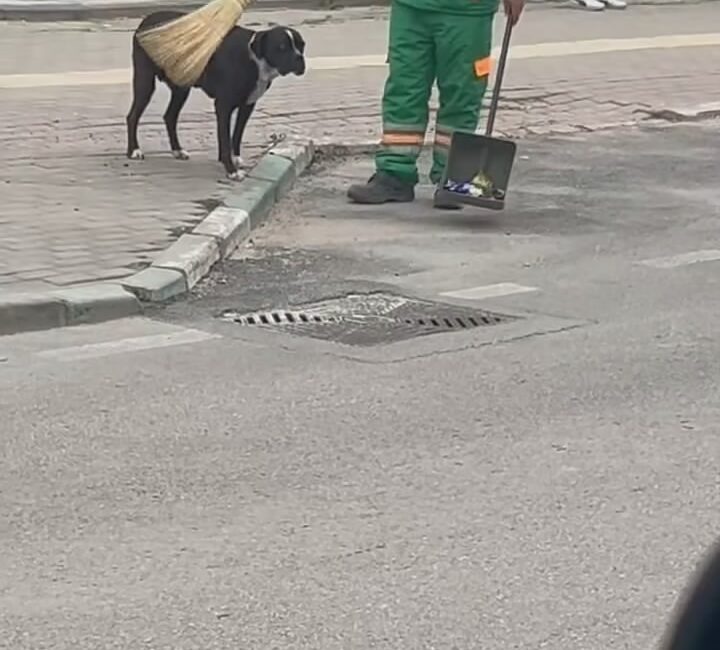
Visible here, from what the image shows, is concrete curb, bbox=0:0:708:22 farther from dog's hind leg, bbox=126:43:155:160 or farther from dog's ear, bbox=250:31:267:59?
dog's ear, bbox=250:31:267:59

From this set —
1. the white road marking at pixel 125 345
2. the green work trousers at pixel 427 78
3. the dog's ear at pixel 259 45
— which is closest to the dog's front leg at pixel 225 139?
the dog's ear at pixel 259 45

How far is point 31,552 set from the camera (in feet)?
14.4

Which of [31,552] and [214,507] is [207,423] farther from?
[31,552]

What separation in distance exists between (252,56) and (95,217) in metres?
1.51

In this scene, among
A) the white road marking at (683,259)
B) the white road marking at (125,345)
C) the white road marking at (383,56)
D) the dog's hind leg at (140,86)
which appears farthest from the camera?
the white road marking at (383,56)

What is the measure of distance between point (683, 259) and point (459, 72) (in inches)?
79.9

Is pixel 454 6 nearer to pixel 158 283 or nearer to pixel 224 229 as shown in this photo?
pixel 224 229

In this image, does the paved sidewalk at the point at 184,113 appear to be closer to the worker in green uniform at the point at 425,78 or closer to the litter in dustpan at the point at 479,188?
the worker in green uniform at the point at 425,78

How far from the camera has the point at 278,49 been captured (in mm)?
9594

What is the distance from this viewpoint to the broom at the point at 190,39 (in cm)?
970

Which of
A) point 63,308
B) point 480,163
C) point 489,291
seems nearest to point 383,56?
point 480,163

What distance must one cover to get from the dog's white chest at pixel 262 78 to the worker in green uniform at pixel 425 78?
0.71m

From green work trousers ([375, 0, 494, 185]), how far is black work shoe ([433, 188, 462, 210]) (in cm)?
20

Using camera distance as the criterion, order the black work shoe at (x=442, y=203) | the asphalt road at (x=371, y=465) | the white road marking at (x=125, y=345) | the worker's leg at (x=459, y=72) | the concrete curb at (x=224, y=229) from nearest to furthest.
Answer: the asphalt road at (x=371, y=465) → the white road marking at (x=125, y=345) → the concrete curb at (x=224, y=229) → the black work shoe at (x=442, y=203) → the worker's leg at (x=459, y=72)
